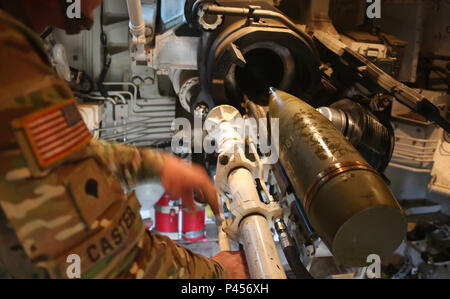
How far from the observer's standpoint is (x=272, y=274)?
4.39 feet

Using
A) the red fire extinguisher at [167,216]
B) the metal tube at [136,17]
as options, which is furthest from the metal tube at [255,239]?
the red fire extinguisher at [167,216]

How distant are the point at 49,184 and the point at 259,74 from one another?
2314 millimetres

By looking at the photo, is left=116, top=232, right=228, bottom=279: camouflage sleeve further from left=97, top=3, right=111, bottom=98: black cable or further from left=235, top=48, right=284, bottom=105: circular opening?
left=97, top=3, right=111, bottom=98: black cable

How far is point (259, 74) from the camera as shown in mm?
2797

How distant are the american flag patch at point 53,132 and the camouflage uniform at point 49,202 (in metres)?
0.01

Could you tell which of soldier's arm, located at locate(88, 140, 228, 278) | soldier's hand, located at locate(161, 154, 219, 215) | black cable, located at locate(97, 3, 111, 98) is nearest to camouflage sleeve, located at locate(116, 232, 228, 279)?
soldier's arm, located at locate(88, 140, 228, 278)

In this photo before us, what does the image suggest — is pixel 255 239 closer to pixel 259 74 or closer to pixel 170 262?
pixel 170 262

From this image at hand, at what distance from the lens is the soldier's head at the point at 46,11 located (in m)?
0.75

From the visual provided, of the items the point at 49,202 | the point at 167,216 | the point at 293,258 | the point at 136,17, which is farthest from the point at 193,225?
the point at 49,202

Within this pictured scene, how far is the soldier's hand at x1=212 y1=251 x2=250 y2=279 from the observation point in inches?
54.6

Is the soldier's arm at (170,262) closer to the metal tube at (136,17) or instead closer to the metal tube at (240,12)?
the metal tube at (240,12)

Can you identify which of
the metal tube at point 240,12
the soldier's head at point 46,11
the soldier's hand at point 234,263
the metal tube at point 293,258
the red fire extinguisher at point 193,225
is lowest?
the red fire extinguisher at point 193,225

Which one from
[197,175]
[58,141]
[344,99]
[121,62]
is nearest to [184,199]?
[197,175]

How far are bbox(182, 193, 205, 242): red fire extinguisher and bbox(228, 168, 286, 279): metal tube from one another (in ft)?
4.92
